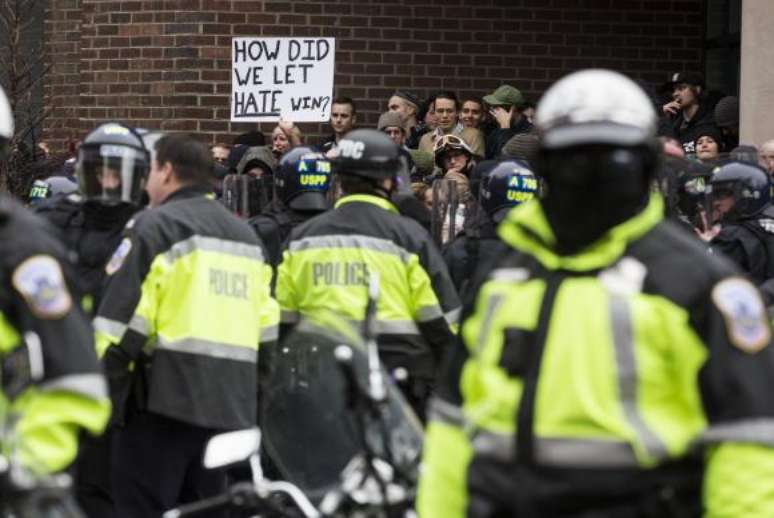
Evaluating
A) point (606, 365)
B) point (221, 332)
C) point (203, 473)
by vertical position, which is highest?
point (606, 365)

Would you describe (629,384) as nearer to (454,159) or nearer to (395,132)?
(454,159)

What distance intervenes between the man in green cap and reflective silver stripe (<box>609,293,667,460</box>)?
11106 millimetres

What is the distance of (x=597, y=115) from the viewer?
4273 mm

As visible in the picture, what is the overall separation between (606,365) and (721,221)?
241 inches

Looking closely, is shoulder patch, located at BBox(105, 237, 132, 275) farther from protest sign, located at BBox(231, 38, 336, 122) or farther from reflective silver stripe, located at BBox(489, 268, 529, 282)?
protest sign, located at BBox(231, 38, 336, 122)

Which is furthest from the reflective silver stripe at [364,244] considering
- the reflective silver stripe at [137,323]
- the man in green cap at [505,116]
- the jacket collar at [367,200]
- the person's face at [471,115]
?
the person's face at [471,115]

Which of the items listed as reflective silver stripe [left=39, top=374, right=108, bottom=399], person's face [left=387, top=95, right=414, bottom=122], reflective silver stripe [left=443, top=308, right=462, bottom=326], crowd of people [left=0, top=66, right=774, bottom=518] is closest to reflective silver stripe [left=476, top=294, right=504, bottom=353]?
crowd of people [left=0, top=66, right=774, bottom=518]

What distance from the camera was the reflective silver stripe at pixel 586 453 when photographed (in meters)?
4.15

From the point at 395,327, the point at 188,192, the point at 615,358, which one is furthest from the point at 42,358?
the point at 395,327

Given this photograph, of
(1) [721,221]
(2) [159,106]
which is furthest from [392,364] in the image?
(2) [159,106]

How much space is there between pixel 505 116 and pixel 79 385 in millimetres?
11116

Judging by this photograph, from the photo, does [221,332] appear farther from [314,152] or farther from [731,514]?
[731,514]

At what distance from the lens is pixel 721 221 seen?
10.1 m

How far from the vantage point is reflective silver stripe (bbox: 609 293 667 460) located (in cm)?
414
